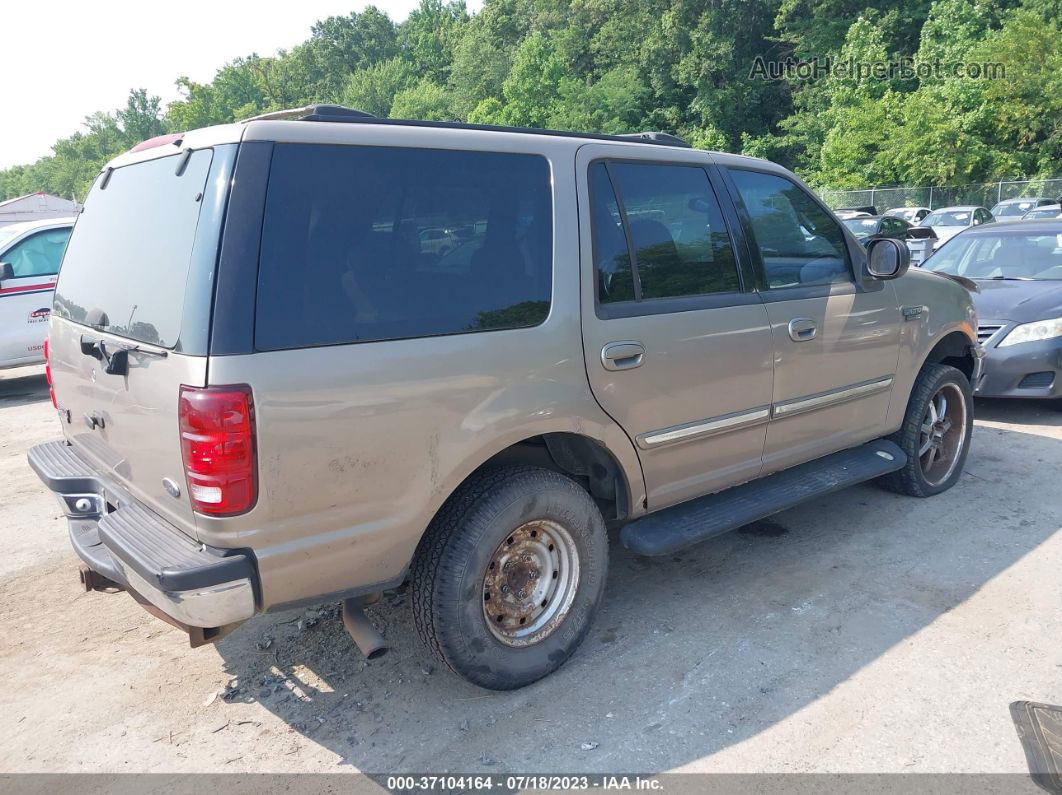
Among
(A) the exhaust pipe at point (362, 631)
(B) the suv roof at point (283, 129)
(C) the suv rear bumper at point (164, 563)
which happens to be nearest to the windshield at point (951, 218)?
(B) the suv roof at point (283, 129)

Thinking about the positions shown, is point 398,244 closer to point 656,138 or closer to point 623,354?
point 623,354

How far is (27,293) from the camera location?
921 centimetres

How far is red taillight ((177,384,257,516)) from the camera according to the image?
7.72ft

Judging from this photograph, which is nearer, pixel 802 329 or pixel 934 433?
pixel 802 329

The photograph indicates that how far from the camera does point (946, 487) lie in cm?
518

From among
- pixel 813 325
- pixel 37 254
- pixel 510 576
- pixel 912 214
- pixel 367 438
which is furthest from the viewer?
pixel 912 214

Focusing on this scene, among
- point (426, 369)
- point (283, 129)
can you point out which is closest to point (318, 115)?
point (283, 129)

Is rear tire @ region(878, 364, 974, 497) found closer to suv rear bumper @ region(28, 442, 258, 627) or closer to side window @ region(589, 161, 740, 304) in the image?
side window @ region(589, 161, 740, 304)

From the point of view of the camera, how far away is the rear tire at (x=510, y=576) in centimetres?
288

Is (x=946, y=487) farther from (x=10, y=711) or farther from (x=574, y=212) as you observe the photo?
(x=10, y=711)

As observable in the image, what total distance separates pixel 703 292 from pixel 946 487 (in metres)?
2.71

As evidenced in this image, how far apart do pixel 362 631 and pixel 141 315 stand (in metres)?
1.37

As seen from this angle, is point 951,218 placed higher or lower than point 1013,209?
lower

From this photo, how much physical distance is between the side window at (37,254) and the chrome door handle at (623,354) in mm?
8542
